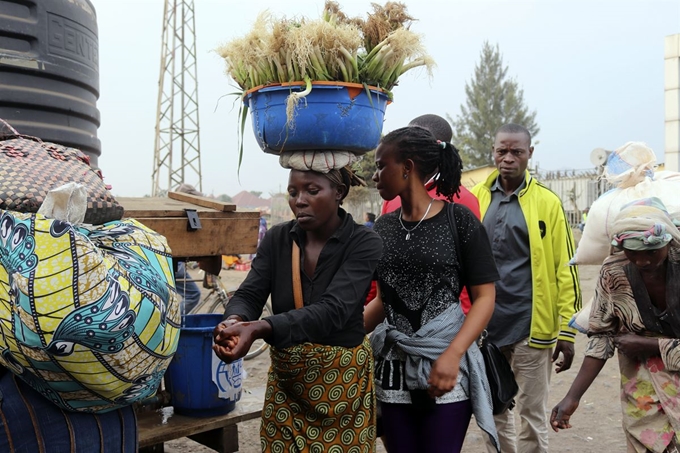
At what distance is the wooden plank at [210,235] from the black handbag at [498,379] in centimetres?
119

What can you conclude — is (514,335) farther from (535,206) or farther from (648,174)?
(648,174)

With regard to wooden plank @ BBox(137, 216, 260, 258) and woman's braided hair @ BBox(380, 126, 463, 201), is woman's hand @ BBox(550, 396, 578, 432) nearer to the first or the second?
woman's braided hair @ BBox(380, 126, 463, 201)

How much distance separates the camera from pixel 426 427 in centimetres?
257

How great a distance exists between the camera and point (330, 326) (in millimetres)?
2160

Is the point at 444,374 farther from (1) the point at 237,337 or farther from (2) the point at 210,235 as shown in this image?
(2) the point at 210,235

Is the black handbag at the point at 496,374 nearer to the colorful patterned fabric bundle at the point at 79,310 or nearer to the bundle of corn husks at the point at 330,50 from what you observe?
the bundle of corn husks at the point at 330,50

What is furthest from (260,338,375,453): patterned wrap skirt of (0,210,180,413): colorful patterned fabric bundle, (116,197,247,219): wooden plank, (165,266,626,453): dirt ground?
(165,266,626,453): dirt ground

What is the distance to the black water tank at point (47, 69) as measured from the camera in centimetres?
263

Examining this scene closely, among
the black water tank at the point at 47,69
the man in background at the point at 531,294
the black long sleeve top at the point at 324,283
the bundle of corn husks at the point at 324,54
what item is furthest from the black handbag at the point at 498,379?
the black water tank at the point at 47,69

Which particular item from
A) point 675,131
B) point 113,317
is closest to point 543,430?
point 113,317

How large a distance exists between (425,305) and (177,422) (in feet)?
5.01

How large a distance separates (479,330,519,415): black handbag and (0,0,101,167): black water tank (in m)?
2.02

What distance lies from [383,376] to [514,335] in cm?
156

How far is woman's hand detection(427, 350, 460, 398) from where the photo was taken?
2.38 meters
